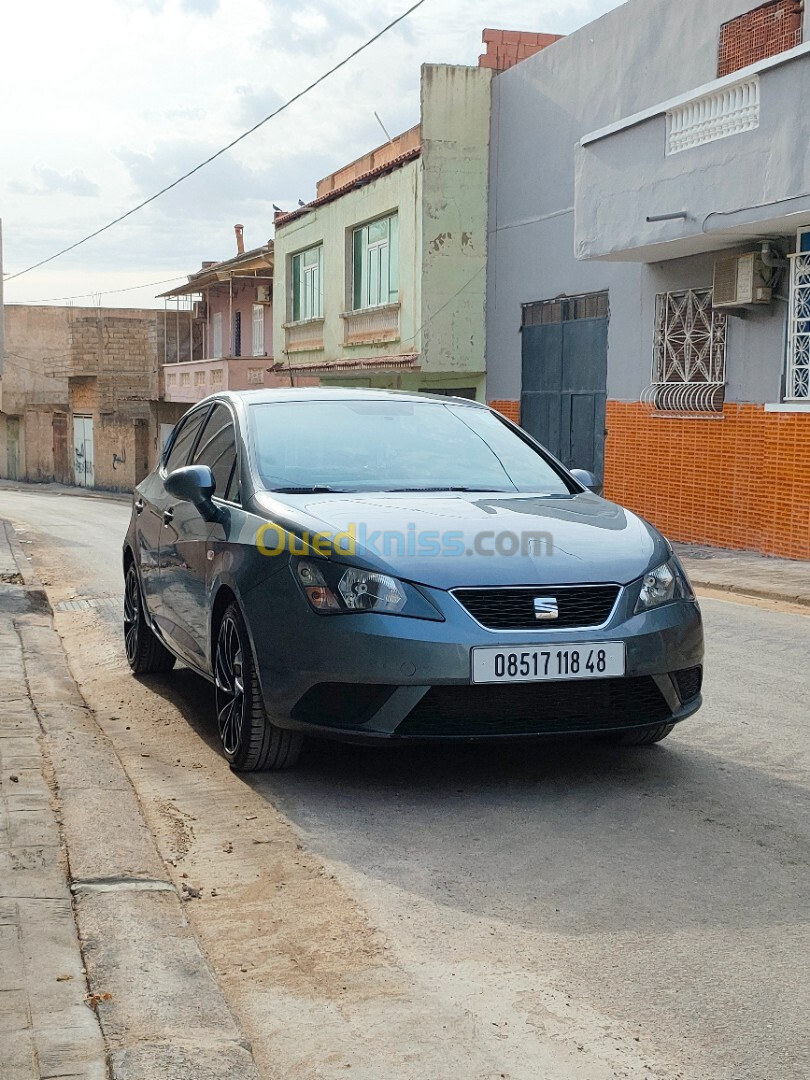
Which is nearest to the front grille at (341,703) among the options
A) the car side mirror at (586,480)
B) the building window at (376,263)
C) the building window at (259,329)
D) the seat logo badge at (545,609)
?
the seat logo badge at (545,609)

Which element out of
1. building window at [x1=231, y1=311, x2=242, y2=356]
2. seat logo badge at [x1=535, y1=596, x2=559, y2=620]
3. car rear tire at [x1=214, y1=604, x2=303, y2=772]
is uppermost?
building window at [x1=231, y1=311, x2=242, y2=356]

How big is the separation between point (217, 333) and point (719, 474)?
32.7 meters

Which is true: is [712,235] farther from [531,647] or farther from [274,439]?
[531,647]

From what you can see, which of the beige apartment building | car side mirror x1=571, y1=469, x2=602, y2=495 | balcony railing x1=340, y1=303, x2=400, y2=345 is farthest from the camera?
balcony railing x1=340, y1=303, x2=400, y2=345

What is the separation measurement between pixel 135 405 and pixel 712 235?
39.4 metres

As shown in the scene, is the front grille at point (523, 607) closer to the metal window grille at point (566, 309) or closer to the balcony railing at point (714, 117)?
the balcony railing at point (714, 117)

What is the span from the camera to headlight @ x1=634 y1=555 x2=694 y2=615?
502cm

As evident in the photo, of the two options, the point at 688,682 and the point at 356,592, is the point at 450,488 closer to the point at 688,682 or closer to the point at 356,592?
the point at 356,592

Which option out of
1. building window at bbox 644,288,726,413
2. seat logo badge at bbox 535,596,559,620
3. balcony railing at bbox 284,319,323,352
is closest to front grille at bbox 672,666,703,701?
seat logo badge at bbox 535,596,559,620

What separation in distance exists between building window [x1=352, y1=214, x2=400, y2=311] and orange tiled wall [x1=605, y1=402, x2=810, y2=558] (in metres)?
7.77

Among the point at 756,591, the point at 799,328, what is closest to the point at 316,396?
the point at 756,591

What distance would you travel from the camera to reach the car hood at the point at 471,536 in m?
4.86

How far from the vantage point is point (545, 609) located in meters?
4.80

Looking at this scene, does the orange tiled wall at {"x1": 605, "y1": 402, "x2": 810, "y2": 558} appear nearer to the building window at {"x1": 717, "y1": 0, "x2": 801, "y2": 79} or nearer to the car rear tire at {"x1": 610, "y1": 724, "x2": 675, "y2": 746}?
the building window at {"x1": 717, "y1": 0, "x2": 801, "y2": 79}
